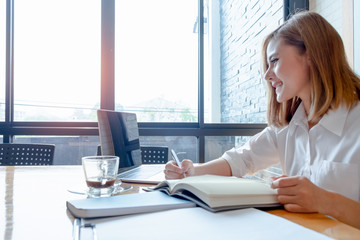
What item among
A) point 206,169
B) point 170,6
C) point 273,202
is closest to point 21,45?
point 170,6

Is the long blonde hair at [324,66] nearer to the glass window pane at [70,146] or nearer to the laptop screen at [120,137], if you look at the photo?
the laptop screen at [120,137]

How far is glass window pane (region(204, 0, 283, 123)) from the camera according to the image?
9.16ft

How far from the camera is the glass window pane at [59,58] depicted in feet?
9.16

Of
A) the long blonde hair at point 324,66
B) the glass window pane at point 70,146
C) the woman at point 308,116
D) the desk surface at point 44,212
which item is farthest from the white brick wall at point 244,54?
the desk surface at point 44,212

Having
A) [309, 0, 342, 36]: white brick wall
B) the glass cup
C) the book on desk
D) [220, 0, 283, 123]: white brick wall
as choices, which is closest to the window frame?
[220, 0, 283, 123]: white brick wall

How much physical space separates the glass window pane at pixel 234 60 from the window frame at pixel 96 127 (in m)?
0.09

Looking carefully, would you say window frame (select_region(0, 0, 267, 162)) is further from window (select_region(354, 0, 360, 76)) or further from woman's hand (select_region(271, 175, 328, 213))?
woman's hand (select_region(271, 175, 328, 213))

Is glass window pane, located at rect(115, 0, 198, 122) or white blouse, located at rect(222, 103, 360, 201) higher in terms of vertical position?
glass window pane, located at rect(115, 0, 198, 122)

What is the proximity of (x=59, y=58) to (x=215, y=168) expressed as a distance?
223 centimetres

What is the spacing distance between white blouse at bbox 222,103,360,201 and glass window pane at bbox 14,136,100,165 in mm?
1853

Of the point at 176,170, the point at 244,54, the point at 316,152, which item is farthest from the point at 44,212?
the point at 244,54

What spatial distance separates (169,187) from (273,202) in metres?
0.25

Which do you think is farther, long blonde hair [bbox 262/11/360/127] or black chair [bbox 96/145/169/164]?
black chair [bbox 96/145/169/164]

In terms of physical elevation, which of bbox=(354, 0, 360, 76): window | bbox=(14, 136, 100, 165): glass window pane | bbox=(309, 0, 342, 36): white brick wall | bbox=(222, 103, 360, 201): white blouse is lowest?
bbox=(14, 136, 100, 165): glass window pane
